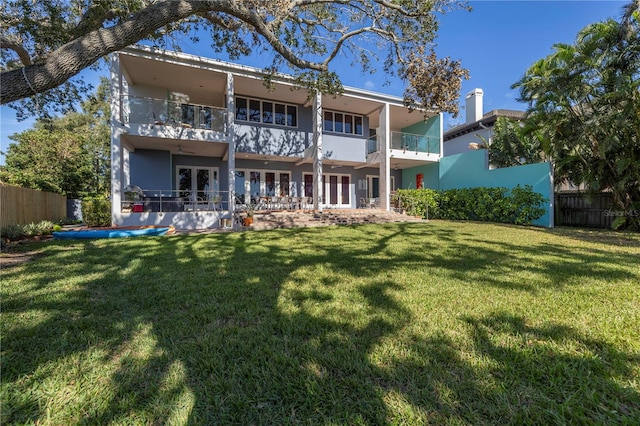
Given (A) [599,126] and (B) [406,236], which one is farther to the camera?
(A) [599,126]

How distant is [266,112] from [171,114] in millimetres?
5322

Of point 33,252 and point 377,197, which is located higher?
point 377,197

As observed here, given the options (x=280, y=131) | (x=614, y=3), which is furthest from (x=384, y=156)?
(x=614, y=3)

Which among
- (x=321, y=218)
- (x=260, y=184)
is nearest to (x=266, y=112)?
(x=260, y=184)

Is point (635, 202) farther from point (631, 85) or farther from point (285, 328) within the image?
point (285, 328)

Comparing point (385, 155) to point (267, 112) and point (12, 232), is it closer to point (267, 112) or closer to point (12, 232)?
point (267, 112)

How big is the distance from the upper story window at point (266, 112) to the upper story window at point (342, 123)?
2109 mm

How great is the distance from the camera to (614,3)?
1012 cm

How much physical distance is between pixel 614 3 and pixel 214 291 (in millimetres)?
15988

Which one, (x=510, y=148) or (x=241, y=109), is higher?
(x=241, y=109)

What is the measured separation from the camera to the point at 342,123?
1806cm

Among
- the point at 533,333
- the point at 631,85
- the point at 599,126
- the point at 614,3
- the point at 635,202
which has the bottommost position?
the point at 533,333

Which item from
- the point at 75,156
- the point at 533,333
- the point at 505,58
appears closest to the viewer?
the point at 533,333

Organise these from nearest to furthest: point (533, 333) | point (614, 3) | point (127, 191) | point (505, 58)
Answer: point (533, 333)
point (614, 3)
point (127, 191)
point (505, 58)
